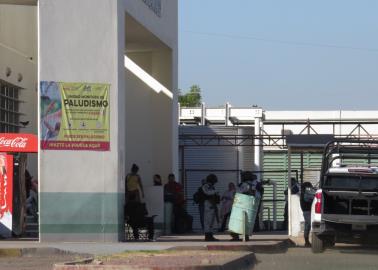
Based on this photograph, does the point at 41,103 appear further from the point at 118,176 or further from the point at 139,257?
the point at 139,257

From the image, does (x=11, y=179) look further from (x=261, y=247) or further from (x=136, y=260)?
(x=136, y=260)

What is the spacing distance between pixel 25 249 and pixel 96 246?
5.54ft

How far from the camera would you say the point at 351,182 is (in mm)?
19078

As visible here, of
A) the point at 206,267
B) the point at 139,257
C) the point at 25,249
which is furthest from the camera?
the point at 25,249

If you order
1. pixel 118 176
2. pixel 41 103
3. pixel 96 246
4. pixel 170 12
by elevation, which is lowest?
pixel 96 246

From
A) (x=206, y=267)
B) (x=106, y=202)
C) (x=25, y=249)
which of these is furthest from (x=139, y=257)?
(x=106, y=202)

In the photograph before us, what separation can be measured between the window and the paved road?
11513mm

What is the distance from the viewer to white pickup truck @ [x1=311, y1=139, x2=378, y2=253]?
61.1ft

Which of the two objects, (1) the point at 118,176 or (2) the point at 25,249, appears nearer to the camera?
(2) the point at 25,249

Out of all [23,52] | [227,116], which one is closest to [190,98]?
[227,116]

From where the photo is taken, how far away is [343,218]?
18.7m

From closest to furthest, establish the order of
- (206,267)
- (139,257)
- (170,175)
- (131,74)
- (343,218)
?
(206,267)
(139,257)
(343,218)
(170,175)
(131,74)

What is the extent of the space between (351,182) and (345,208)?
607 mm

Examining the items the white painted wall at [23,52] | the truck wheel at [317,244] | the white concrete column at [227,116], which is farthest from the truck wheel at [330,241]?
the white concrete column at [227,116]
